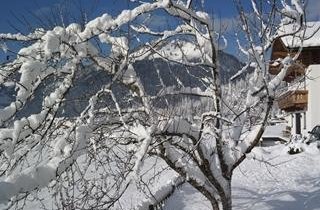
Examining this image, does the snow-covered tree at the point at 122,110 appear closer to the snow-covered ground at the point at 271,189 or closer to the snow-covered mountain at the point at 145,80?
the snow-covered mountain at the point at 145,80

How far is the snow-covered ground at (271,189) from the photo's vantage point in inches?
445

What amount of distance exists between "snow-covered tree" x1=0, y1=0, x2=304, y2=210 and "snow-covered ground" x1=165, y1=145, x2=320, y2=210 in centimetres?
166

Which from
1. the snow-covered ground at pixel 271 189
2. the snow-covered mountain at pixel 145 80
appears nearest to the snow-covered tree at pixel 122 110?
the snow-covered mountain at pixel 145 80

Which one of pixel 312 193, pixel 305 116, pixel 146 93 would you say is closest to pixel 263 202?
pixel 312 193

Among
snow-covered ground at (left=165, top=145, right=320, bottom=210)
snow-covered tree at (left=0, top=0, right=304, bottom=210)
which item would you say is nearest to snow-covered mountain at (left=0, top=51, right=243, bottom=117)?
snow-covered tree at (left=0, top=0, right=304, bottom=210)

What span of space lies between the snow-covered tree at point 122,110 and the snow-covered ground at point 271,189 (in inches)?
65.5

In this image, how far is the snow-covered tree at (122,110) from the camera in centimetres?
462

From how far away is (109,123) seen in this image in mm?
6523

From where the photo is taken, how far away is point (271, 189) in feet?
42.7

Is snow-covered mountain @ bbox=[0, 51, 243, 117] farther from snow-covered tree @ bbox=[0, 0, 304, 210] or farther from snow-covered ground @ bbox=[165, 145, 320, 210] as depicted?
snow-covered ground @ bbox=[165, 145, 320, 210]

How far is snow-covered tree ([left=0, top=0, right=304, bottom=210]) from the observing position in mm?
4621

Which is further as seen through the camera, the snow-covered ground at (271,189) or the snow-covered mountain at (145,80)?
the snow-covered ground at (271,189)

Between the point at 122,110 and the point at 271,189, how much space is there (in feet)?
24.4

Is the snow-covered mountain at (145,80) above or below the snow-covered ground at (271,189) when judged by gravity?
above
